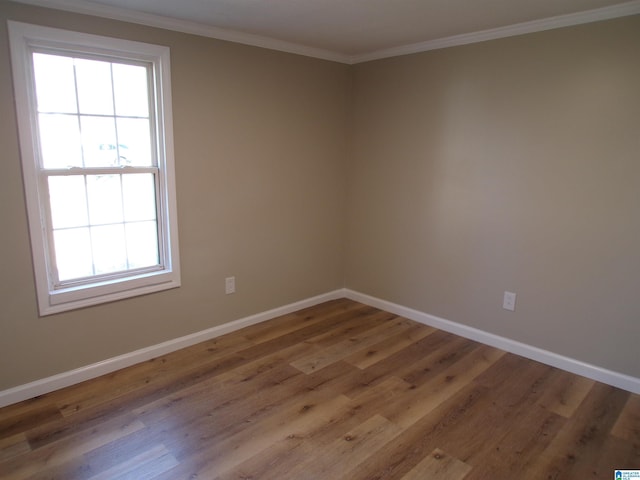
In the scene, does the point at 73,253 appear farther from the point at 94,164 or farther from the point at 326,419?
the point at 326,419

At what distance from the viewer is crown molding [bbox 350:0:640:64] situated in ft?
7.66

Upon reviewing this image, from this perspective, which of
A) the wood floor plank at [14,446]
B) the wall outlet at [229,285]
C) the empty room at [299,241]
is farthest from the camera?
the wall outlet at [229,285]

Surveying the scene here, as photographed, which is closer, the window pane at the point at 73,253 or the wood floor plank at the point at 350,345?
the window pane at the point at 73,253

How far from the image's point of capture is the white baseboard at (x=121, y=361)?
2.39 metres

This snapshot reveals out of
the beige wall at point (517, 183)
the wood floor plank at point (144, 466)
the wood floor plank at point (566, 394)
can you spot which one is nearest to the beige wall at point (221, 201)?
the beige wall at point (517, 183)

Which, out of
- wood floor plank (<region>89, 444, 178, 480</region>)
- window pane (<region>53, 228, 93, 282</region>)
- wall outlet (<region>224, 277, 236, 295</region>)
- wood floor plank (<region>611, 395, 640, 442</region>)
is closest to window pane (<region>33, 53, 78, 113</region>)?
window pane (<region>53, 228, 93, 282</region>)

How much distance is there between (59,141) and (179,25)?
101 cm

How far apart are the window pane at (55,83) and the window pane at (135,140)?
0.92 feet

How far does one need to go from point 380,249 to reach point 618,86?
6.70ft

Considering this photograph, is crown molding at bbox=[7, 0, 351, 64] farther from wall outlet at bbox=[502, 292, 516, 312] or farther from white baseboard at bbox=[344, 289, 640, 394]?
wall outlet at bbox=[502, 292, 516, 312]

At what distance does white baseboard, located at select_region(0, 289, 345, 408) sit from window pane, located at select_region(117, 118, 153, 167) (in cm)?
124

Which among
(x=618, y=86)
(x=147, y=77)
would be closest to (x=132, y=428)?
(x=147, y=77)

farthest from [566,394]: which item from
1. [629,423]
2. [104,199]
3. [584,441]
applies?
[104,199]

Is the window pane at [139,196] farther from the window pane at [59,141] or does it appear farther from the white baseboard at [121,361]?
the white baseboard at [121,361]
